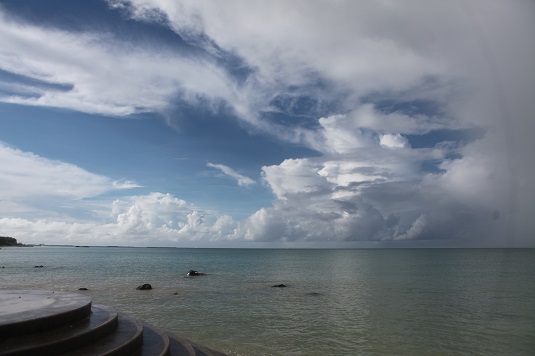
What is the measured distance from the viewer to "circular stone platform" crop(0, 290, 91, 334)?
29.9ft

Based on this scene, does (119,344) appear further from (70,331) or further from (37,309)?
(37,309)

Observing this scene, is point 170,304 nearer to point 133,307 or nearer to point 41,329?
point 133,307

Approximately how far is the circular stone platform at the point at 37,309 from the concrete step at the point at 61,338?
0.83 ft

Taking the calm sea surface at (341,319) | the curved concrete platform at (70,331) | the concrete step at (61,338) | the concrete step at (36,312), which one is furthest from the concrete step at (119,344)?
the calm sea surface at (341,319)

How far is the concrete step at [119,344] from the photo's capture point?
921 cm

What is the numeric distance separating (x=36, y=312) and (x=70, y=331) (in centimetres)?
131

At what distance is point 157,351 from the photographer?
10766 mm

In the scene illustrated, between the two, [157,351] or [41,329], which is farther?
[157,351]

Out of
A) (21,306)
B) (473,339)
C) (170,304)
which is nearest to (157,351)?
(21,306)

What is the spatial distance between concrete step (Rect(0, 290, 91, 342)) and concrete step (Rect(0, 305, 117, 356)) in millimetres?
159

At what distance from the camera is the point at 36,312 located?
33.2 ft

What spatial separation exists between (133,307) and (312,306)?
49.2 ft

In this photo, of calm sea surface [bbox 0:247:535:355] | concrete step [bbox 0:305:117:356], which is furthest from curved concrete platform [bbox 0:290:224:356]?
calm sea surface [bbox 0:247:535:355]

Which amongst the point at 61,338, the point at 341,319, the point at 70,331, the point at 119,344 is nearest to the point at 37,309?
the point at 70,331
